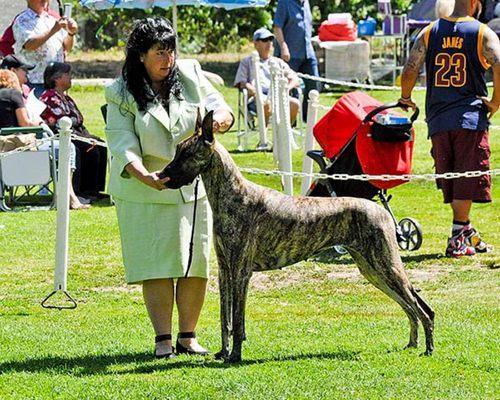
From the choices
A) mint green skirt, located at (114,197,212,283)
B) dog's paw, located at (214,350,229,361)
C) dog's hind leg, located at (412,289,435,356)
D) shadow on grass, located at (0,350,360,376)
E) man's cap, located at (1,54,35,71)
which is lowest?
shadow on grass, located at (0,350,360,376)

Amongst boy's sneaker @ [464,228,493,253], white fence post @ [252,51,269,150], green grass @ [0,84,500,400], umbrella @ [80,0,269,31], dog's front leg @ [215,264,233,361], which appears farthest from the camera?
white fence post @ [252,51,269,150]

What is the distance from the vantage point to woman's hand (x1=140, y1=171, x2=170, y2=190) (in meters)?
6.52

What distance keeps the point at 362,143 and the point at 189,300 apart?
3.50 meters

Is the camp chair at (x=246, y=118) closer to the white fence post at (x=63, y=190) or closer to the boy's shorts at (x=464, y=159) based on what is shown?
the boy's shorts at (x=464, y=159)

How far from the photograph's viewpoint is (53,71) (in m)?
14.0

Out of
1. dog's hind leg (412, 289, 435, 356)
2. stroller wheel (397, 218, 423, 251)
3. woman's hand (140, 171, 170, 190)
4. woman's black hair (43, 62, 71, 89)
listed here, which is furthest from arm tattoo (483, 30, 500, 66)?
woman's black hair (43, 62, 71, 89)

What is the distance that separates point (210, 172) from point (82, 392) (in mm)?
1329

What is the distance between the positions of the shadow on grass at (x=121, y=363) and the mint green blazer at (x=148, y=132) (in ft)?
2.96

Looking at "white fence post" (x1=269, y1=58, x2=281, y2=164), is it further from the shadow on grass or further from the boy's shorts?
the shadow on grass

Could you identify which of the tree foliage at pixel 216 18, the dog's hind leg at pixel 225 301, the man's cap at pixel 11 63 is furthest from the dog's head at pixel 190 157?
the tree foliage at pixel 216 18

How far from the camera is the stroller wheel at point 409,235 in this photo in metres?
10.9

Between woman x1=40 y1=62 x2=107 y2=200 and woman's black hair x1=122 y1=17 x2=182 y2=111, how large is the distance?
7.26 m

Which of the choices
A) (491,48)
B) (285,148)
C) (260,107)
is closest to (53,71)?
(285,148)

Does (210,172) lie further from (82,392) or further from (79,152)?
(79,152)
